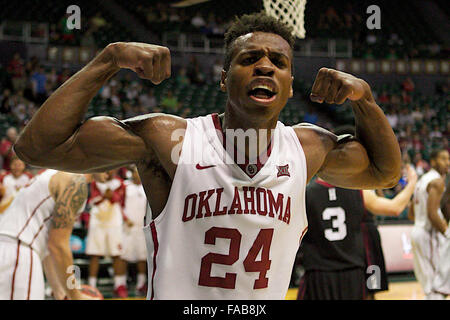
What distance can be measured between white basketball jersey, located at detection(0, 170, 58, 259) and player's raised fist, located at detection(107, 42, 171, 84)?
78.7 inches

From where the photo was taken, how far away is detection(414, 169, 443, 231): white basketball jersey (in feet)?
20.5

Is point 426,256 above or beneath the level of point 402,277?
above

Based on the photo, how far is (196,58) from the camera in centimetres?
1241

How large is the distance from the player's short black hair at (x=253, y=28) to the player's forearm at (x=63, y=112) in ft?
1.60

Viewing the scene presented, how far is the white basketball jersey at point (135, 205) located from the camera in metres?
7.82

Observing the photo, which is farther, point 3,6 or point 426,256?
point 3,6

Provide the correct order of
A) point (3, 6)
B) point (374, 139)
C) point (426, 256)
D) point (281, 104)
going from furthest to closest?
point (3, 6) < point (426, 256) < point (374, 139) < point (281, 104)

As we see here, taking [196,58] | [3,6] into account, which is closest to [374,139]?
[196,58]

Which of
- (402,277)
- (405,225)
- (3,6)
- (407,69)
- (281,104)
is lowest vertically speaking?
Result: (402,277)

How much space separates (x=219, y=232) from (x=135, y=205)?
20.3ft

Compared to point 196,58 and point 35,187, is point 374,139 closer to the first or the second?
point 35,187

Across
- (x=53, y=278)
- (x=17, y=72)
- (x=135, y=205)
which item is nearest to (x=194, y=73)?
(x=17, y=72)

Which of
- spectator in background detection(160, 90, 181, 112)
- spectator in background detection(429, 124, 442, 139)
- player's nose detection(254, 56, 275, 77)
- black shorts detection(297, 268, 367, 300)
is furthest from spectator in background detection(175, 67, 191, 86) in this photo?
player's nose detection(254, 56, 275, 77)

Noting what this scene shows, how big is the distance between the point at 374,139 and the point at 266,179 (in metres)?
0.50
